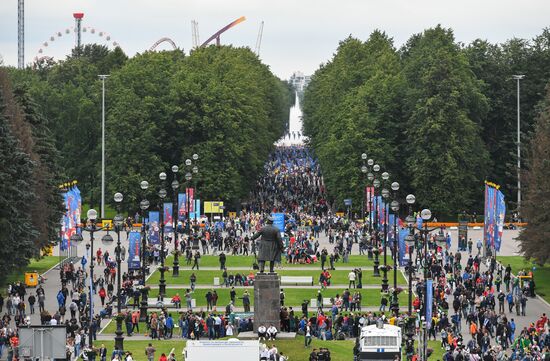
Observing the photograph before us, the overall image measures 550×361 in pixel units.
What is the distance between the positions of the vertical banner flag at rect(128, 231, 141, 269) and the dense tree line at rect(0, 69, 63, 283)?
16.2 feet

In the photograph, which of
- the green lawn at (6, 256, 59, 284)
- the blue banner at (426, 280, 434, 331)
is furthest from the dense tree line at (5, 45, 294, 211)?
the blue banner at (426, 280, 434, 331)

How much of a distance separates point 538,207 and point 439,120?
39.2m

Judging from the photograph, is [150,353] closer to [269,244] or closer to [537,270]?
[269,244]

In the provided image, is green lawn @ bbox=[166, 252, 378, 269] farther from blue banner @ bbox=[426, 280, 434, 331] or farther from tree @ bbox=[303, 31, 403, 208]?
blue banner @ bbox=[426, 280, 434, 331]

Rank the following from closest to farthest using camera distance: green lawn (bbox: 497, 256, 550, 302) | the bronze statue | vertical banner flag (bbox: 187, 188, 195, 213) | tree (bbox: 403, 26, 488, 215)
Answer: the bronze statue, green lawn (bbox: 497, 256, 550, 302), vertical banner flag (bbox: 187, 188, 195, 213), tree (bbox: 403, 26, 488, 215)

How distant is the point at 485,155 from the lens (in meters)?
121

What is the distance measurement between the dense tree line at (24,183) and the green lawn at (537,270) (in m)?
26.8

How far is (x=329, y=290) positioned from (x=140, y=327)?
14668 millimetres

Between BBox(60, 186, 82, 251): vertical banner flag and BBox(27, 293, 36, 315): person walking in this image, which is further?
BBox(60, 186, 82, 251): vertical banner flag

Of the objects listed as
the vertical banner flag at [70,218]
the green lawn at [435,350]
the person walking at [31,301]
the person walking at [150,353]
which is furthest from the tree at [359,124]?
the person walking at [150,353]

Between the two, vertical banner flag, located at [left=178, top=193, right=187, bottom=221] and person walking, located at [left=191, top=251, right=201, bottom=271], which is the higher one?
vertical banner flag, located at [left=178, top=193, right=187, bottom=221]

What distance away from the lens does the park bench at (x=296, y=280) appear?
78000 millimetres

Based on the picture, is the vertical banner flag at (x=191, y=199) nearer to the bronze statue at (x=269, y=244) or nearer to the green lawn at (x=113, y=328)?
the green lawn at (x=113, y=328)

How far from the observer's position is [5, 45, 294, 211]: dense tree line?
12106 centimetres
